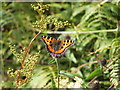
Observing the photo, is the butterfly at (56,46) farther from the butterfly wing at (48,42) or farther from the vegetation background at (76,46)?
the vegetation background at (76,46)

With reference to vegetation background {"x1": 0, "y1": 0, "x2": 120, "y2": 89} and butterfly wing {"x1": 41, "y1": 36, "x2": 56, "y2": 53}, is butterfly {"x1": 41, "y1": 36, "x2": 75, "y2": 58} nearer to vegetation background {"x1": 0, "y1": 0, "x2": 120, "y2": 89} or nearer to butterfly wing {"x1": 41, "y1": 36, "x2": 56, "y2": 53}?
butterfly wing {"x1": 41, "y1": 36, "x2": 56, "y2": 53}

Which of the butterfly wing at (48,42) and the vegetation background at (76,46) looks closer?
the butterfly wing at (48,42)

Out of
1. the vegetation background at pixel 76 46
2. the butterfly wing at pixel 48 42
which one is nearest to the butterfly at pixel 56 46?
the butterfly wing at pixel 48 42

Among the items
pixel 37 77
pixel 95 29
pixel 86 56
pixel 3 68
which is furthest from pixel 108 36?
pixel 3 68

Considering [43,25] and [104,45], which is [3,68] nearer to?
[104,45]

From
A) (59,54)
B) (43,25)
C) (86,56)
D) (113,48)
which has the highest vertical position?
(43,25)

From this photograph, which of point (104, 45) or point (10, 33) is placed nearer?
point (104, 45)

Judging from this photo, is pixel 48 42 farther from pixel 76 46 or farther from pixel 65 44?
pixel 76 46

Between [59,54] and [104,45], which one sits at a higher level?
[59,54]
